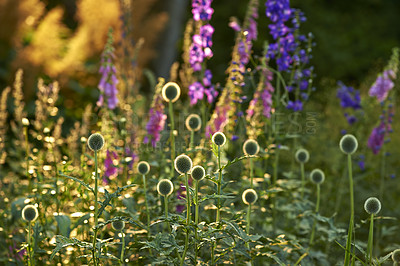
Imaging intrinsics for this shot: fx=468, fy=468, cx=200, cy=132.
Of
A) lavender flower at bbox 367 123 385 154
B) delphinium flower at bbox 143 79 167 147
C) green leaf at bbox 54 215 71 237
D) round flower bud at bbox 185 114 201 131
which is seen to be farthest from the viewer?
lavender flower at bbox 367 123 385 154

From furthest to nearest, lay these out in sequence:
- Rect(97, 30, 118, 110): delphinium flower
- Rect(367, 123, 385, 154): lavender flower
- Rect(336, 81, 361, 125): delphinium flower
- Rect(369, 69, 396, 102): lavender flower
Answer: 1. Rect(336, 81, 361, 125): delphinium flower
2. Rect(369, 69, 396, 102): lavender flower
3. Rect(367, 123, 385, 154): lavender flower
4. Rect(97, 30, 118, 110): delphinium flower

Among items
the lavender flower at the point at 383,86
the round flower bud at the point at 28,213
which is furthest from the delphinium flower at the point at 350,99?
the round flower bud at the point at 28,213

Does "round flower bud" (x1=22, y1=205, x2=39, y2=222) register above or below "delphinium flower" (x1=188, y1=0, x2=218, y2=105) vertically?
below

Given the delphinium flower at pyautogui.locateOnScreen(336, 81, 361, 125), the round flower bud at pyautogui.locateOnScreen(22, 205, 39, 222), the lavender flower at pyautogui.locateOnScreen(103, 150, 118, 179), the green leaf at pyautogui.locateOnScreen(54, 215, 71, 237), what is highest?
the delphinium flower at pyautogui.locateOnScreen(336, 81, 361, 125)

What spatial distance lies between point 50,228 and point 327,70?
9.43 metres

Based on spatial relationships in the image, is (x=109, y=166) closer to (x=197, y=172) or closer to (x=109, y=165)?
(x=109, y=165)

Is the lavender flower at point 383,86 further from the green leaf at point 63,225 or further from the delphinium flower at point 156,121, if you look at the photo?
the green leaf at point 63,225

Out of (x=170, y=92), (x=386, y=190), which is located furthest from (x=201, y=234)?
(x=386, y=190)

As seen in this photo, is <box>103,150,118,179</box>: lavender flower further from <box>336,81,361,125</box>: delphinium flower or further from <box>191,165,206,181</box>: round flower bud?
<box>336,81,361,125</box>: delphinium flower

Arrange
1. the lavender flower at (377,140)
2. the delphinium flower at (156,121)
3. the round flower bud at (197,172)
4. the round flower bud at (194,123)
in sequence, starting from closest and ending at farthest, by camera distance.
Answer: the round flower bud at (197,172) < the round flower bud at (194,123) < the delphinium flower at (156,121) < the lavender flower at (377,140)

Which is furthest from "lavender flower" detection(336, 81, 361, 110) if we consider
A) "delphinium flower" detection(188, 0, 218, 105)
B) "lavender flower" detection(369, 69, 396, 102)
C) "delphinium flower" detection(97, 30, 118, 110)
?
"delphinium flower" detection(97, 30, 118, 110)

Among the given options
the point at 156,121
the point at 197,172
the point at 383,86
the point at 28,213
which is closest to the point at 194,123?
the point at 156,121

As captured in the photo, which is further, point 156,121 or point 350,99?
point 350,99

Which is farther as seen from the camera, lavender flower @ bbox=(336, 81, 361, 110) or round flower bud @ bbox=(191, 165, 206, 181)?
lavender flower @ bbox=(336, 81, 361, 110)
